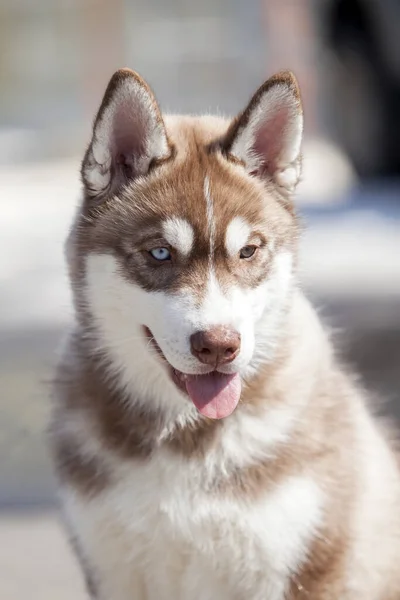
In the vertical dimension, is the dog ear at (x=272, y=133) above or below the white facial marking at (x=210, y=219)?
above

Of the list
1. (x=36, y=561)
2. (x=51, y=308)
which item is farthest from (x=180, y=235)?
(x=51, y=308)

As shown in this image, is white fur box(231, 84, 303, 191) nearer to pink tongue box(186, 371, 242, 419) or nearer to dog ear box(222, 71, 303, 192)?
dog ear box(222, 71, 303, 192)

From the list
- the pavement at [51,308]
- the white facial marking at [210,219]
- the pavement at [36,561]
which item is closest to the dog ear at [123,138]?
the white facial marking at [210,219]

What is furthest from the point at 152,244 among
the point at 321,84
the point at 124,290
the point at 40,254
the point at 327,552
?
the point at 321,84

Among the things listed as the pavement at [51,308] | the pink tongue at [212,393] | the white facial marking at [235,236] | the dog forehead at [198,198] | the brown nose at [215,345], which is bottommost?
the pavement at [51,308]

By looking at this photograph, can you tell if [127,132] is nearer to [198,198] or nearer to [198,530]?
[198,198]

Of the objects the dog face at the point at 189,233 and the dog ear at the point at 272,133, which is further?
the dog ear at the point at 272,133

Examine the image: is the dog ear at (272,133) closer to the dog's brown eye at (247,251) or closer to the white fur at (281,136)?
the white fur at (281,136)

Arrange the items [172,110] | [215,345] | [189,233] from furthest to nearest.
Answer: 1. [172,110]
2. [189,233]
3. [215,345]

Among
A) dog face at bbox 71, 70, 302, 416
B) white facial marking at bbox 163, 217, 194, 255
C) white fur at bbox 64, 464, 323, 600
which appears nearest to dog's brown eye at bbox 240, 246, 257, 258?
dog face at bbox 71, 70, 302, 416

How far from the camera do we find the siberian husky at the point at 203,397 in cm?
264

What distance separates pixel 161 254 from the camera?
104 inches

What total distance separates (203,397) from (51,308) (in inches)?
155

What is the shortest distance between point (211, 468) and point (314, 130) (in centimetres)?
955
